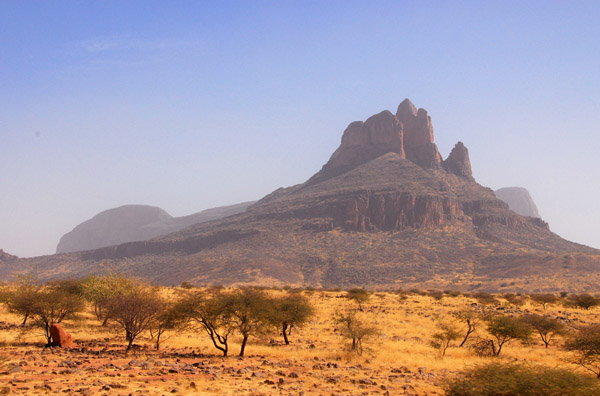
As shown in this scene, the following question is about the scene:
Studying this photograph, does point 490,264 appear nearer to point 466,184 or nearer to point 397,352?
point 466,184

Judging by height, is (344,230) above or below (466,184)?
below

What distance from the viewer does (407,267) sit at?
3755 inches

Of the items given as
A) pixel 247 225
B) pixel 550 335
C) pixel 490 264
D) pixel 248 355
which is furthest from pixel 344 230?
pixel 248 355

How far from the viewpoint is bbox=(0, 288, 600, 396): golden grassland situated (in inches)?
613

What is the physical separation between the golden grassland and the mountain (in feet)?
187

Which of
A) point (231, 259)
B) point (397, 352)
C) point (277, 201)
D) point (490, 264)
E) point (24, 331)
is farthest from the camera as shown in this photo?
point (277, 201)

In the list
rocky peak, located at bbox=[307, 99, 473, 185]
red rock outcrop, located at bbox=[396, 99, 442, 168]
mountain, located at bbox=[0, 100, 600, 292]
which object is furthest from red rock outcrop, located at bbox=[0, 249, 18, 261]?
red rock outcrop, located at bbox=[396, 99, 442, 168]

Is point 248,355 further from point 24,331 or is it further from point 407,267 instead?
point 407,267

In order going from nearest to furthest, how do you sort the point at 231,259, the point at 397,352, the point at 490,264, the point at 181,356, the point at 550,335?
the point at 181,356, the point at 397,352, the point at 550,335, the point at 490,264, the point at 231,259

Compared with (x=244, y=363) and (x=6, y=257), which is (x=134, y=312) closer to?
(x=244, y=363)

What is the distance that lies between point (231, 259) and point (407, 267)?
125 feet

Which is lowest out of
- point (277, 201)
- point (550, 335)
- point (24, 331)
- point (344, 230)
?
point (550, 335)

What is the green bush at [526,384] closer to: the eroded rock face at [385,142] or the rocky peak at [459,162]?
the eroded rock face at [385,142]

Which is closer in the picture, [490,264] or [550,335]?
[550,335]
